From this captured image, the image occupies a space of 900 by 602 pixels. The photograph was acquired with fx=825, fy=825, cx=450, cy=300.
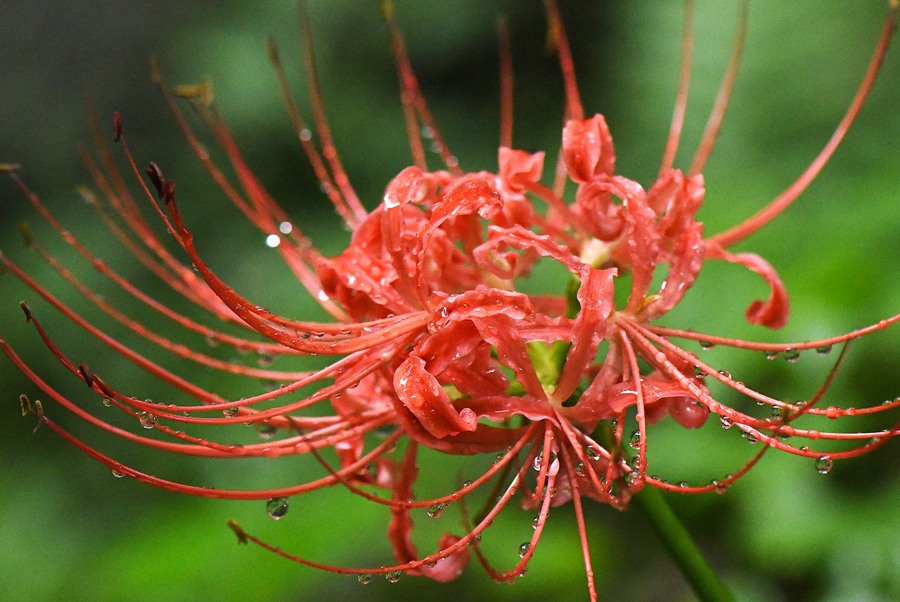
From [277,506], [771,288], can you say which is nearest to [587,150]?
[771,288]

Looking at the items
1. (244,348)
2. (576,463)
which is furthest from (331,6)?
(576,463)

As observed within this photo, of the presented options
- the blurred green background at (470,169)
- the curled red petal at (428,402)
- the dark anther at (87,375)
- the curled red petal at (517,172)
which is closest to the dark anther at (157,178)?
the dark anther at (87,375)

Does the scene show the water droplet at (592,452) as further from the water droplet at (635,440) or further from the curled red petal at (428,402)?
the curled red petal at (428,402)

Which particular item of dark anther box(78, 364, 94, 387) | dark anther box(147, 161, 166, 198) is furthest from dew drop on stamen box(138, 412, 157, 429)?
dark anther box(147, 161, 166, 198)

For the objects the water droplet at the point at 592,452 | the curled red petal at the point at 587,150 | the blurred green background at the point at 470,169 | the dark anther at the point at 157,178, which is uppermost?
the dark anther at the point at 157,178

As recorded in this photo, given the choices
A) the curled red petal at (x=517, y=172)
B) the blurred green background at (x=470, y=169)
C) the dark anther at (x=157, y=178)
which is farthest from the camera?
the blurred green background at (x=470, y=169)

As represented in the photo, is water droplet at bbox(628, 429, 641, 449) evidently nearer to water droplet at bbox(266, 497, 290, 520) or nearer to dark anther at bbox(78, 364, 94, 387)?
water droplet at bbox(266, 497, 290, 520)
